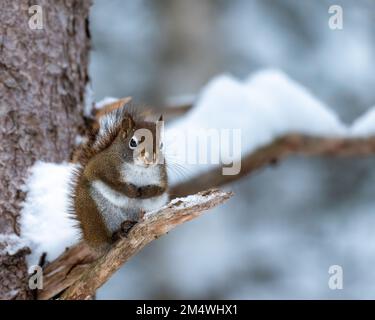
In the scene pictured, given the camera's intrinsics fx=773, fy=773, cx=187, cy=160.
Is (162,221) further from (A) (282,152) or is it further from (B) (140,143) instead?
(A) (282,152)

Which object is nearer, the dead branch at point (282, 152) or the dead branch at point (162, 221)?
the dead branch at point (162, 221)

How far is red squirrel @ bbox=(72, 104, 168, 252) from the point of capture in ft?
6.77

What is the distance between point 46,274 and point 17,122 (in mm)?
468

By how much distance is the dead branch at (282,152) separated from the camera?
8.87 ft

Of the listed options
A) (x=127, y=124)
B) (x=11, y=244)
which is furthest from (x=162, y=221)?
(x=11, y=244)

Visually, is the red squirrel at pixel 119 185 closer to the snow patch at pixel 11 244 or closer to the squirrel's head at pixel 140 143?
the squirrel's head at pixel 140 143

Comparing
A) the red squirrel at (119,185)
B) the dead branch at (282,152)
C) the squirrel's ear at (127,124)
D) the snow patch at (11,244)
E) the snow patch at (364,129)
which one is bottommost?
the snow patch at (11,244)

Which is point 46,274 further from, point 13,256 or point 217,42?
point 217,42

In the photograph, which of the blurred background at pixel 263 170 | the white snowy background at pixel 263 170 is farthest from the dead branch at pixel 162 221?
the blurred background at pixel 263 170

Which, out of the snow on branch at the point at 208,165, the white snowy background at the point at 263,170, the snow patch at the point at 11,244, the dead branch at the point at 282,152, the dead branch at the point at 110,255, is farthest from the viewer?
the white snowy background at the point at 263,170

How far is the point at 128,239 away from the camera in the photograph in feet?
6.59

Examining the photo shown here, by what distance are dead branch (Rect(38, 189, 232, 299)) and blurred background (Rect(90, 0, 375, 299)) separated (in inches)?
128

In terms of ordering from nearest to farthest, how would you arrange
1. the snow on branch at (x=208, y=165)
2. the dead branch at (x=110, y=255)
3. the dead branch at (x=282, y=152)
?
the dead branch at (x=110, y=255)
the snow on branch at (x=208, y=165)
the dead branch at (x=282, y=152)

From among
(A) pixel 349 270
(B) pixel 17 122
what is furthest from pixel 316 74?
(B) pixel 17 122
